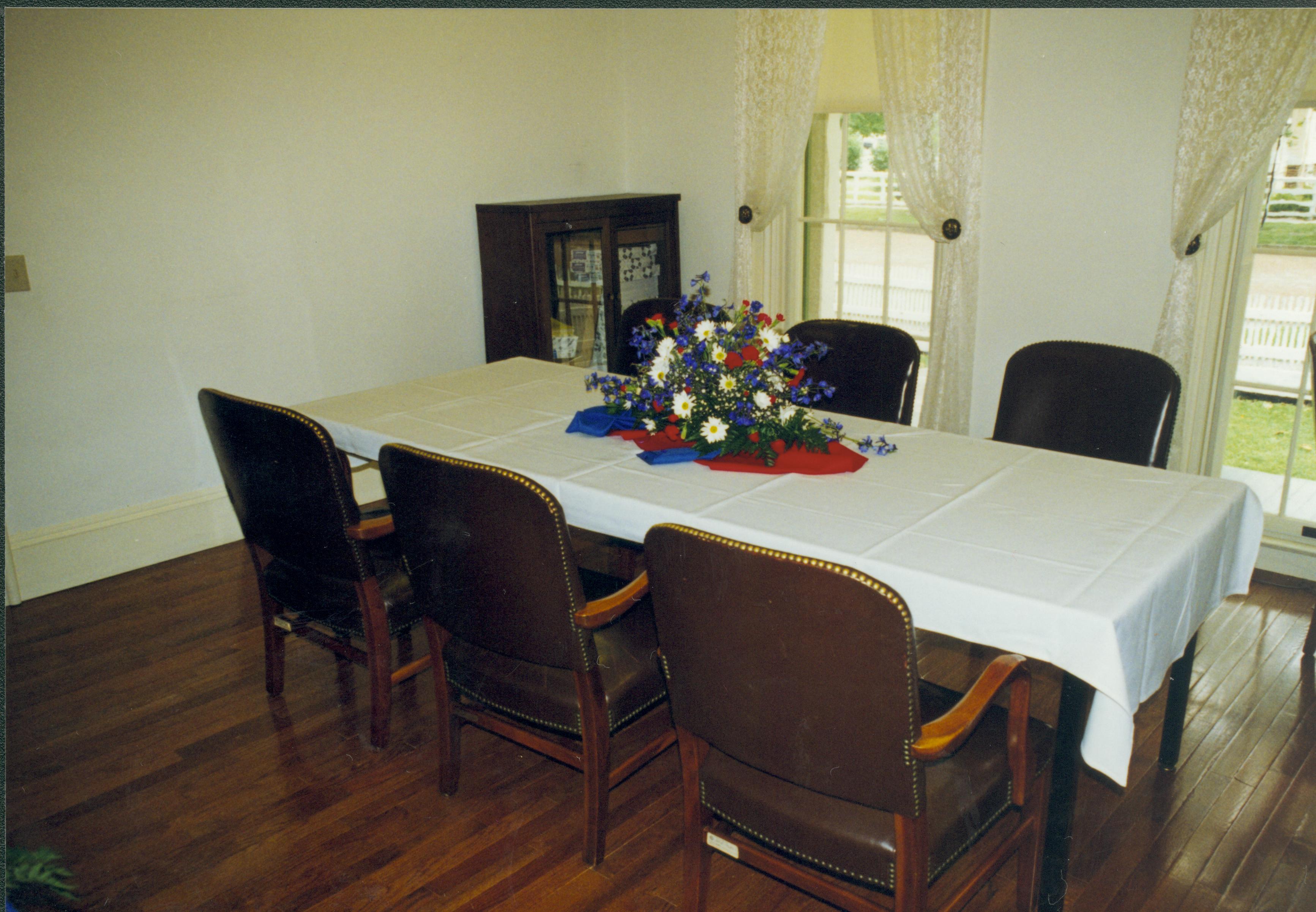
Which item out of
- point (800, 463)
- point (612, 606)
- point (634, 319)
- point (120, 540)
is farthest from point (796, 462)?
point (120, 540)

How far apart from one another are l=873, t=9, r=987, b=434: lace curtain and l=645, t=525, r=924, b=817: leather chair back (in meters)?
2.90

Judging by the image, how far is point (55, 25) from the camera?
337 centimetres

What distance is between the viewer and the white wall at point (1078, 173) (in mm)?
3557

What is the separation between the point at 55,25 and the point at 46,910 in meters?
3.37

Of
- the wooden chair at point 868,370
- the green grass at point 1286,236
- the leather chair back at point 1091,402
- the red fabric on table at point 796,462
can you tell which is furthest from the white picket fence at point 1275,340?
the red fabric on table at point 796,462

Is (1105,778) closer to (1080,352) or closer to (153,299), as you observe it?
(1080,352)

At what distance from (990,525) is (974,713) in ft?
1.91

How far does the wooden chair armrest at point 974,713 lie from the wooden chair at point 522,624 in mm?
698

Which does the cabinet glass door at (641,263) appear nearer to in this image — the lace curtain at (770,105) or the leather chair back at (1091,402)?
the lace curtain at (770,105)

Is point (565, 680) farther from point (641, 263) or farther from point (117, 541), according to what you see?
point (641, 263)

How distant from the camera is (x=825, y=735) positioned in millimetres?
1533

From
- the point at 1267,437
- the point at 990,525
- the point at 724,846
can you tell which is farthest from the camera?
the point at 1267,437

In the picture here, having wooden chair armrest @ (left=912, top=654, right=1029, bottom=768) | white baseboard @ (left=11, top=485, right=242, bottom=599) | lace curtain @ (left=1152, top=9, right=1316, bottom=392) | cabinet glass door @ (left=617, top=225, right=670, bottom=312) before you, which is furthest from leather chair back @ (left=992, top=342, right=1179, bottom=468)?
white baseboard @ (left=11, top=485, right=242, bottom=599)

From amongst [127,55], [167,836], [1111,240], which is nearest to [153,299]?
[127,55]
